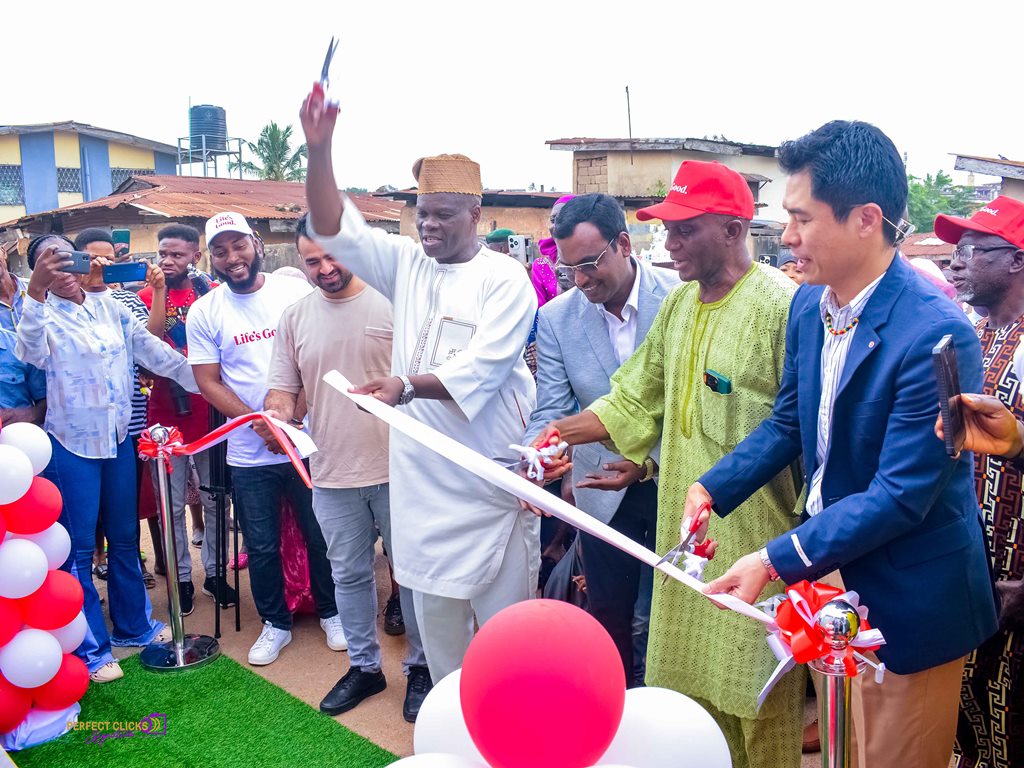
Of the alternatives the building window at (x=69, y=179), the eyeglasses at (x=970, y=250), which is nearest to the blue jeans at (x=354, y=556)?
the eyeglasses at (x=970, y=250)

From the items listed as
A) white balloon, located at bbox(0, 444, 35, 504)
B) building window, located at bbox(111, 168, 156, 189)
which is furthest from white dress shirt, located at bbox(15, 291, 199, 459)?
building window, located at bbox(111, 168, 156, 189)

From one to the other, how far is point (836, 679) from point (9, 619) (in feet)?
11.4

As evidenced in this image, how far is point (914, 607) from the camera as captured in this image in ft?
6.91

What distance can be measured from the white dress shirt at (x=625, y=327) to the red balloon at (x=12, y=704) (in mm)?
3068

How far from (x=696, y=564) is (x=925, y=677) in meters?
0.66

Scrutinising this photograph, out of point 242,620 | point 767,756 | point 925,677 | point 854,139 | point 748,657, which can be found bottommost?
point 242,620

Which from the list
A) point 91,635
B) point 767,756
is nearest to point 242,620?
point 91,635

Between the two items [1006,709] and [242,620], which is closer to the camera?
[1006,709]

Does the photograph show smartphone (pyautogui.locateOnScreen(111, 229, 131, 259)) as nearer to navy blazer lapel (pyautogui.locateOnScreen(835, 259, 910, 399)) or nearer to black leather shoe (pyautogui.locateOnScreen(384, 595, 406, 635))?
black leather shoe (pyautogui.locateOnScreen(384, 595, 406, 635))

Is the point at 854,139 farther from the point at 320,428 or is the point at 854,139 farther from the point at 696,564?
the point at 320,428

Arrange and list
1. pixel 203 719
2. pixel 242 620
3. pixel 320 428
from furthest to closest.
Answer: pixel 242 620, pixel 320 428, pixel 203 719

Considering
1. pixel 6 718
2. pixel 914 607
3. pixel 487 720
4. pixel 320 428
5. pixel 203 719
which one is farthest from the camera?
pixel 320 428

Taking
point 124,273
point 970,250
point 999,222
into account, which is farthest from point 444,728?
point 124,273

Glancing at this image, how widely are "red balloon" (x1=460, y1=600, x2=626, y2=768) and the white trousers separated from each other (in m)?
1.90
